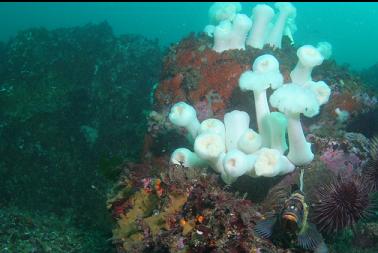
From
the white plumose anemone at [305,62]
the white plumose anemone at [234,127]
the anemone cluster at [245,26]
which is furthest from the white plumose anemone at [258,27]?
the white plumose anemone at [234,127]

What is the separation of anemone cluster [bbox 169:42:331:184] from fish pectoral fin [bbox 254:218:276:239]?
79cm

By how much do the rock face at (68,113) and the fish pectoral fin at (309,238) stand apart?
392cm

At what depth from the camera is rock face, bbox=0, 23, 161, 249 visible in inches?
416

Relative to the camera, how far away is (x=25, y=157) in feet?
35.9

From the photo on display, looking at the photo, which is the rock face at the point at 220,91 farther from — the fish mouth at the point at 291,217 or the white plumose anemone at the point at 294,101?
the fish mouth at the point at 291,217

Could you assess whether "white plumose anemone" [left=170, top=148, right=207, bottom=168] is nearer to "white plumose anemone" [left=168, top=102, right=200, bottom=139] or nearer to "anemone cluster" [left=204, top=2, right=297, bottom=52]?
"white plumose anemone" [left=168, top=102, right=200, bottom=139]

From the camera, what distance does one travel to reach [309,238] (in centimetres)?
409

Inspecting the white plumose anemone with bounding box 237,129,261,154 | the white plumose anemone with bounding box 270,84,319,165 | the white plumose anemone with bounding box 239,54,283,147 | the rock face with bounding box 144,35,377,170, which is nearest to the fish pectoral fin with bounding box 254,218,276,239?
the white plumose anemone with bounding box 237,129,261,154

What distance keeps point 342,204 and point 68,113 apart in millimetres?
10130

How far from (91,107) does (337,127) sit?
9071 mm

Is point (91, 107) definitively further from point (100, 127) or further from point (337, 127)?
point (337, 127)

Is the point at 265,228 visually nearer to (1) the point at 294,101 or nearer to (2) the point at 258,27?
(1) the point at 294,101

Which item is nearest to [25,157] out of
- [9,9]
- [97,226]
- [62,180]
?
[62,180]

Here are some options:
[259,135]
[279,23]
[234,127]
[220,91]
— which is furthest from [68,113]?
[259,135]
